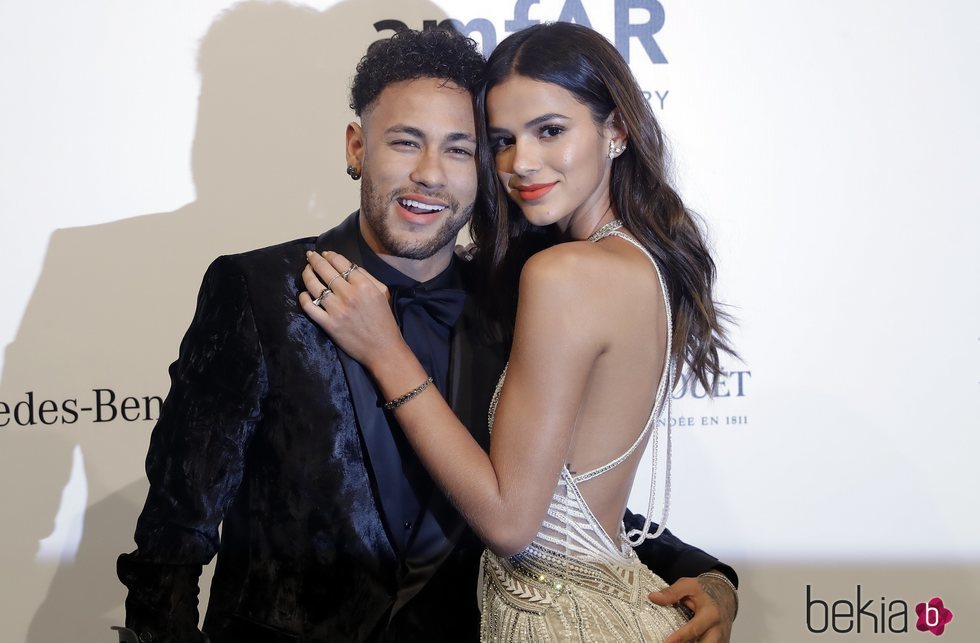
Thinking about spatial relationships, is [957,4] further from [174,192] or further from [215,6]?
[174,192]

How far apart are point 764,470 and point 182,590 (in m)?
1.70

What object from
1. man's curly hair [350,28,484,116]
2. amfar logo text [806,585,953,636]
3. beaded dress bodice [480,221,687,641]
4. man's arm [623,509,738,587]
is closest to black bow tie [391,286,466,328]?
beaded dress bodice [480,221,687,641]

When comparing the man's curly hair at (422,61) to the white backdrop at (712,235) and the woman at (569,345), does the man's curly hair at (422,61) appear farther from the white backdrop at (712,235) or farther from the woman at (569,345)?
the white backdrop at (712,235)

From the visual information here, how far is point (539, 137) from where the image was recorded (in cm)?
167

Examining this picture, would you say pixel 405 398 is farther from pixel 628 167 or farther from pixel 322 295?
pixel 628 167

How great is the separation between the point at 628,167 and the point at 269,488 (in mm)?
879

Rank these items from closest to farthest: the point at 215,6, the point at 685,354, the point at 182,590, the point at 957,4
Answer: the point at 182,590 → the point at 685,354 → the point at 215,6 → the point at 957,4

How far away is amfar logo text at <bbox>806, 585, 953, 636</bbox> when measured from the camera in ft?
8.91

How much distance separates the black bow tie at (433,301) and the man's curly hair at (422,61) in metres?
0.38

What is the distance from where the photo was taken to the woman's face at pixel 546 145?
164 cm

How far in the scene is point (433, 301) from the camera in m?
1.76

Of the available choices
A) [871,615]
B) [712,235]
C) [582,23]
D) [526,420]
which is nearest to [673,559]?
[526,420]

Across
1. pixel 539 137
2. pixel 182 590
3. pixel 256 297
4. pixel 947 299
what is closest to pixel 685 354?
pixel 539 137

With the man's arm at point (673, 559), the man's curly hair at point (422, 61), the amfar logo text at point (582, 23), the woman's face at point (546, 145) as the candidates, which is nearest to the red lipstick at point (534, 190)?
the woman's face at point (546, 145)
